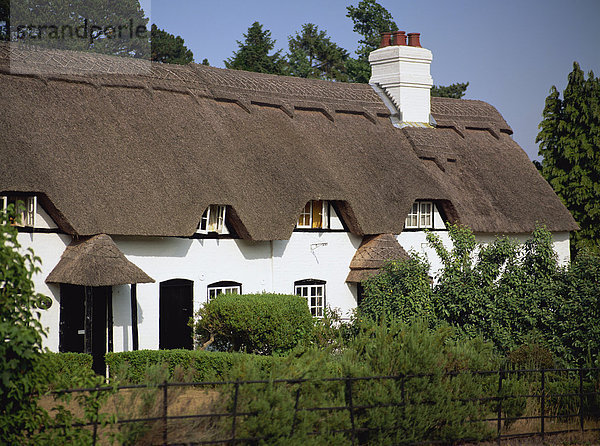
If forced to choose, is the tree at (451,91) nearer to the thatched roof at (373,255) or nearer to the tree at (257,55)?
the tree at (257,55)

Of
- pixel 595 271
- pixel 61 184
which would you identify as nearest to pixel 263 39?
pixel 61 184

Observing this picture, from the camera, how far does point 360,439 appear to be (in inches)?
458

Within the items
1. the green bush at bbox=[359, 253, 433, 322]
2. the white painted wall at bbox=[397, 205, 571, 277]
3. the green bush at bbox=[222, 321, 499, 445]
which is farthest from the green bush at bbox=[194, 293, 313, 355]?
the white painted wall at bbox=[397, 205, 571, 277]

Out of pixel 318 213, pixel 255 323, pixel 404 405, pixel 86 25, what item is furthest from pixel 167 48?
pixel 404 405

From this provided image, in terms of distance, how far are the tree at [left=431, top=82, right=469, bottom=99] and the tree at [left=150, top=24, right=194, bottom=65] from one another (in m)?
15.0

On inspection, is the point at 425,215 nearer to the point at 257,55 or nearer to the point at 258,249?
the point at 258,249

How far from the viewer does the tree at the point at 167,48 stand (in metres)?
48.0

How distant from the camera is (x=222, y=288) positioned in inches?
831

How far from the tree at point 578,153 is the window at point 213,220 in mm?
16828

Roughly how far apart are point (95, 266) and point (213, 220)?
4.12 metres

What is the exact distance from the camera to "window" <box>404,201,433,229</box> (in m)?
25.4

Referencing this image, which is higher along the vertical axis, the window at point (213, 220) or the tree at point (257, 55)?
the tree at point (257, 55)

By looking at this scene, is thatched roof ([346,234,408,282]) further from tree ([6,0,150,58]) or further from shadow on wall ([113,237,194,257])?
tree ([6,0,150,58])

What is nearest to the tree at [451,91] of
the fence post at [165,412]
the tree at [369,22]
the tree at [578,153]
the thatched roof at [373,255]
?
the tree at [369,22]
